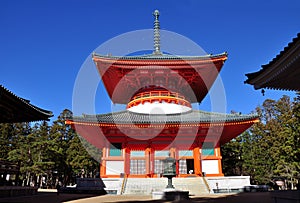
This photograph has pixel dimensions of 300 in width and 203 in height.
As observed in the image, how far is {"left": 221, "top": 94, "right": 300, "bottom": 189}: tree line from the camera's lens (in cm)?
2638

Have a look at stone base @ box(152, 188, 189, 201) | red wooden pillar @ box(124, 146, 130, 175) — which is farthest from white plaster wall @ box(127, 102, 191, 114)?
stone base @ box(152, 188, 189, 201)

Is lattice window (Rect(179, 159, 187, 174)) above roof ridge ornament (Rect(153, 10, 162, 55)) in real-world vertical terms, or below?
below

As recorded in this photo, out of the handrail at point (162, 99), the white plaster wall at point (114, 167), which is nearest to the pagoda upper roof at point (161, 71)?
the handrail at point (162, 99)

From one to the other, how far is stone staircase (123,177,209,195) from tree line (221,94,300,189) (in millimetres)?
11076

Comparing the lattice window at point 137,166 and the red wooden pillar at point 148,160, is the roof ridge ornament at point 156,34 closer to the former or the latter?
the red wooden pillar at point 148,160

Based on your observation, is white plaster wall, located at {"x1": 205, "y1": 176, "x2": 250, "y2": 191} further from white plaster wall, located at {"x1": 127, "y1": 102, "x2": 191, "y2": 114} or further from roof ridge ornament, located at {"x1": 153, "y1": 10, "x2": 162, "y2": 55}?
roof ridge ornament, located at {"x1": 153, "y1": 10, "x2": 162, "y2": 55}

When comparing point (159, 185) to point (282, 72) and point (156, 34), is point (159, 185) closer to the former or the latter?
point (282, 72)

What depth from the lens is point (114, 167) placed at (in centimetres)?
2086

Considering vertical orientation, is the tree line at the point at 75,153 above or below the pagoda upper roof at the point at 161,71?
below

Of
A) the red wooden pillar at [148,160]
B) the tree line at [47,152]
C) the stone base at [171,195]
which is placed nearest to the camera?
the stone base at [171,195]

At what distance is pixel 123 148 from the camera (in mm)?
21344

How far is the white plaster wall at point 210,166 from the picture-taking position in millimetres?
21047

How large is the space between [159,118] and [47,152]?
22.0 meters

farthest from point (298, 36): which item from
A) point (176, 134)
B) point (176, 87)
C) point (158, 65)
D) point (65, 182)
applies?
point (65, 182)
